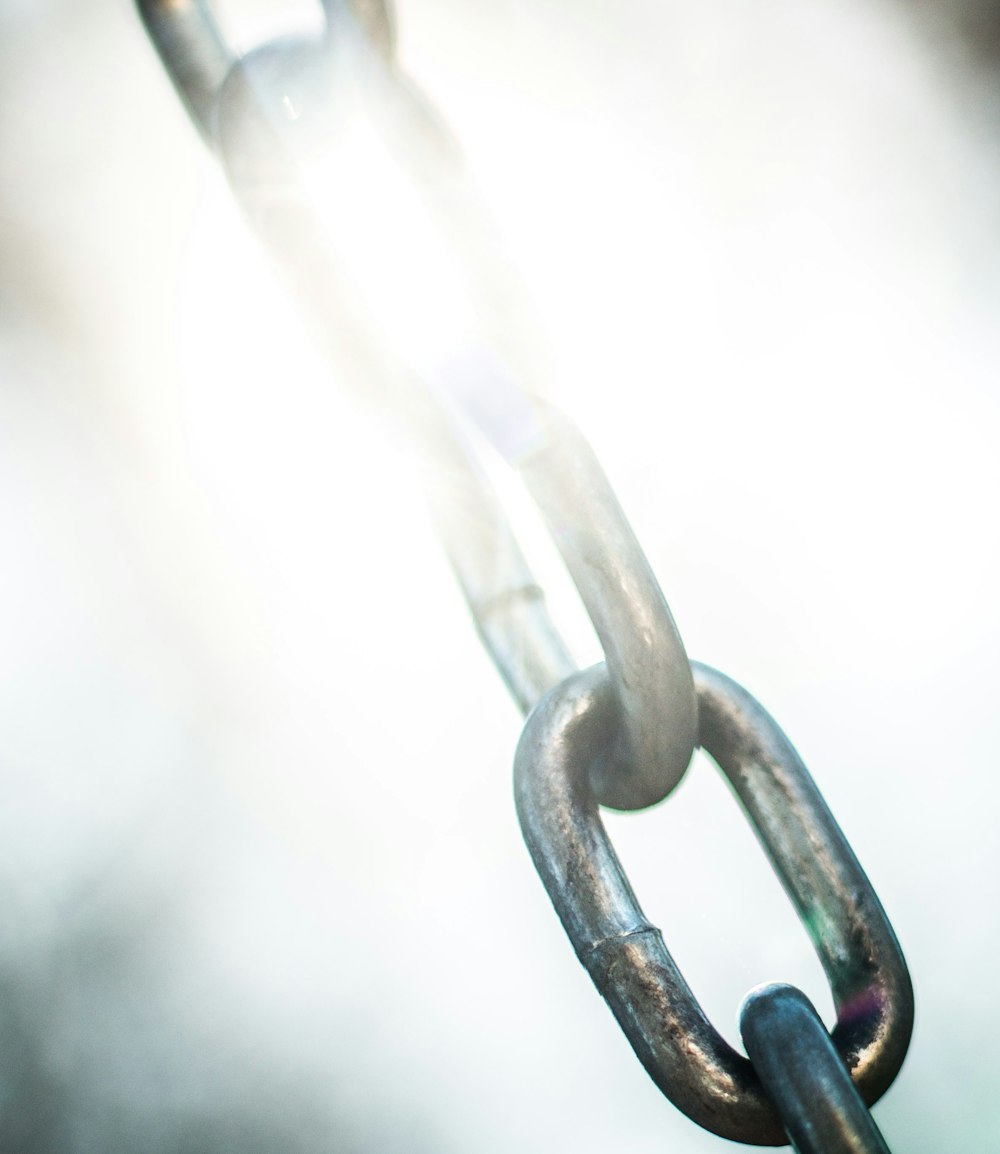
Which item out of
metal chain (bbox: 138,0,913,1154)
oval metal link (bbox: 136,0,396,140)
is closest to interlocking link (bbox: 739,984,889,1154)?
metal chain (bbox: 138,0,913,1154)

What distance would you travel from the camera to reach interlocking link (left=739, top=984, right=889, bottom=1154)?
0.47ft

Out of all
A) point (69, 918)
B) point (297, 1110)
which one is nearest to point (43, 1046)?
point (69, 918)

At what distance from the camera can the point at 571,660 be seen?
0.23m

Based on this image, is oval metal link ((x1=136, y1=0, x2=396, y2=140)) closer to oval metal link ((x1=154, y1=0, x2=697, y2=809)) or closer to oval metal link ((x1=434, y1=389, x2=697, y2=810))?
oval metal link ((x1=154, y1=0, x2=697, y2=809))

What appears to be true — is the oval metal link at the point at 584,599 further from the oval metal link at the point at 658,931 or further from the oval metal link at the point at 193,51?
the oval metal link at the point at 193,51

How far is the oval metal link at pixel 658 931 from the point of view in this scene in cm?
17

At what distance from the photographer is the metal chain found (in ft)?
0.52

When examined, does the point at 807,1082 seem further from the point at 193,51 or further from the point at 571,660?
the point at 193,51

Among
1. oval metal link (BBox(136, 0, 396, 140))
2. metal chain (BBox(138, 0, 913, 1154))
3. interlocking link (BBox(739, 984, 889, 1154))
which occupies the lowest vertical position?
interlocking link (BBox(739, 984, 889, 1154))

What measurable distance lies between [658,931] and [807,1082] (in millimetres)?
45

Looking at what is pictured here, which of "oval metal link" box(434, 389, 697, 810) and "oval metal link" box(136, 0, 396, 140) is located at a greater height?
"oval metal link" box(136, 0, 396, 140)

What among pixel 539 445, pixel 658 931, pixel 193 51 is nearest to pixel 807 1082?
pixel 658 931

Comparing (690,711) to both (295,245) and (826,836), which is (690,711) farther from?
(295,245)

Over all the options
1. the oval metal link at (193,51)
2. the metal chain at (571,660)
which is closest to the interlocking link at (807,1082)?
the metal chain at (571,660)
